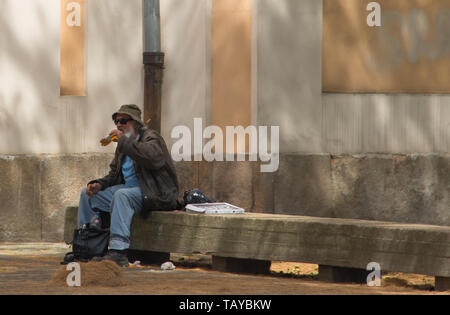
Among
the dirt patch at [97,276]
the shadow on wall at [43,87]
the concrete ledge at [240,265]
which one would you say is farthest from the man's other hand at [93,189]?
the shadow on wall at [43,87]

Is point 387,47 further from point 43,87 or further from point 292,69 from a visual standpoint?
point 43,87

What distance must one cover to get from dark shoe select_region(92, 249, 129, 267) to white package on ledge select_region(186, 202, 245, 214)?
29.6 inches

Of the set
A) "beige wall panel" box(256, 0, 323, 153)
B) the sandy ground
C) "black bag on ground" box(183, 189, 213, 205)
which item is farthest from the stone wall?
"black bag on ground" box(183, 189, 213, 205)

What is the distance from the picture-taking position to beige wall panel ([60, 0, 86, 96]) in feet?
38.9

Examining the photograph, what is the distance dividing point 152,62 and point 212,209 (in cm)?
282

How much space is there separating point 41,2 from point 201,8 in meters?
1.99

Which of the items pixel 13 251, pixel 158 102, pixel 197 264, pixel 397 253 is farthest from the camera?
pixel 158 102

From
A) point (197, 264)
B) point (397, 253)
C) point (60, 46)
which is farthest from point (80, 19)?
point (397, 253)

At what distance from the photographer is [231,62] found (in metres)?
11.2

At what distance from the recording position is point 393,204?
11.0 m

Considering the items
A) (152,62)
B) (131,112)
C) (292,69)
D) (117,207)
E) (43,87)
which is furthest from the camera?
(43,87)

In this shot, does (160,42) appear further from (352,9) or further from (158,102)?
(352,9)

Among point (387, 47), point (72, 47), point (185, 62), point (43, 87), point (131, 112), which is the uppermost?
point (72, 47)

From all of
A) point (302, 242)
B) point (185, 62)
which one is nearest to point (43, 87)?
point (185, 62)
